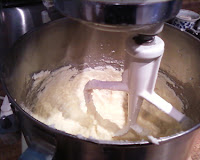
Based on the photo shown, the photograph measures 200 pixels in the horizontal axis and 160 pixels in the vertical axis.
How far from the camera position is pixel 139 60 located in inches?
16.2

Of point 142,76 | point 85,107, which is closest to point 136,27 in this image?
point 142,76

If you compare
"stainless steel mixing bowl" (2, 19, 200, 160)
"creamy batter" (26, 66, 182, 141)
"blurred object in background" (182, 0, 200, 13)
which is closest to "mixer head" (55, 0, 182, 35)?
"stainless steel mixing bowl" (2, 19, 200, 160)

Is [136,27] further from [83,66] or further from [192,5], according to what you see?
[192,5]

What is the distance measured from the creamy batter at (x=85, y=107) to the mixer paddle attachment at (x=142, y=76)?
179mm

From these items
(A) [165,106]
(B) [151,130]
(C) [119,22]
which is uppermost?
(C) [119,22]

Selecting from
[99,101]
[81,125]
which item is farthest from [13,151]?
[99,101]

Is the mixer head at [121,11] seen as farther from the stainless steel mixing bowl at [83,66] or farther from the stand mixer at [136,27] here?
the stainless steel mixing bowl at [83,66]

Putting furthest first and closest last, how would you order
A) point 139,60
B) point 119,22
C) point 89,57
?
point 89,57
point 139,60
point 119,22

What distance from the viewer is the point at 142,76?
439mm

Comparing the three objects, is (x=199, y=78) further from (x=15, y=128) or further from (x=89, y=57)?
→ (x=15, y=128)

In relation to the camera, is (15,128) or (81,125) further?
(81,125)

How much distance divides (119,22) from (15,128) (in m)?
0.45

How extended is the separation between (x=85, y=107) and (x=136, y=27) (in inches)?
20.1

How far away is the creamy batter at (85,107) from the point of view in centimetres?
70
